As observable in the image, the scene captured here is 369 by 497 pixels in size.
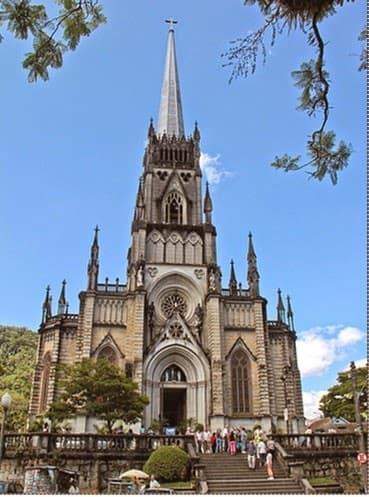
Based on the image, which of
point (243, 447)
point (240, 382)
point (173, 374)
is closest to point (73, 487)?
point (243, 447)

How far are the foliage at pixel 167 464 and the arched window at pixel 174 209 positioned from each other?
24688 mm

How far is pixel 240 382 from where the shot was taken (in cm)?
3244

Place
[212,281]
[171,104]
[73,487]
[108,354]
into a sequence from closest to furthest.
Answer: [73,487], [108,354], [212,281], [171,104]

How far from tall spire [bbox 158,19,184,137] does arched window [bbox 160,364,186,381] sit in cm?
2286

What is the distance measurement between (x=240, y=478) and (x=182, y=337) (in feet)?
53.2

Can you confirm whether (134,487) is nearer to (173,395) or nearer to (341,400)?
(173,395)

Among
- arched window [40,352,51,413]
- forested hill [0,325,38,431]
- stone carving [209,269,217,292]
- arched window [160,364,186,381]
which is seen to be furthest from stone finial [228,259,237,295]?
forested hill [0,325,38,431]

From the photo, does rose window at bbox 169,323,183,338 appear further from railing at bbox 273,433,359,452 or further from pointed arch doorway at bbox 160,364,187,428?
railing at bbox 273,433,359,452

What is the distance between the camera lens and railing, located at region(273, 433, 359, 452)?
18808 millimetres

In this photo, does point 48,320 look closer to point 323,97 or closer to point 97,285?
point 97,285

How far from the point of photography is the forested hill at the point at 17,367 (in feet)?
125

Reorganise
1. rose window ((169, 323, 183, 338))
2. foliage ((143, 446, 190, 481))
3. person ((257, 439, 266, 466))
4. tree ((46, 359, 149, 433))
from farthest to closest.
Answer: rose window ((169, 323, 183, 338)) < tree ((46, 359, 149, 433)) < person ((257, 439, 266, 466)) < foliage ((143, 446, 190, 481))

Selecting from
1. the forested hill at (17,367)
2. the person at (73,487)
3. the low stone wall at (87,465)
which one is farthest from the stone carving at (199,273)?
the person at (73,487)

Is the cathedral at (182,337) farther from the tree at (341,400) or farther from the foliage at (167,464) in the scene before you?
the foliage at (167,464)
